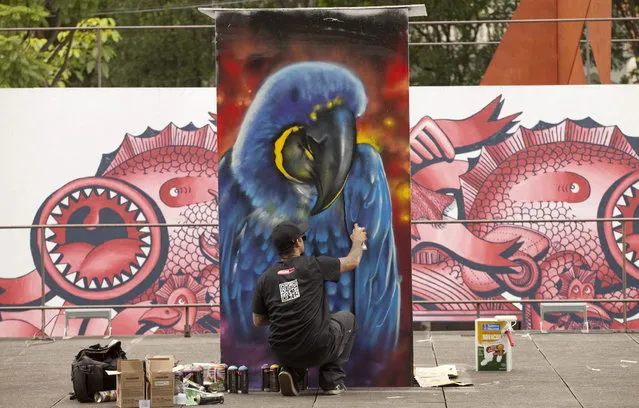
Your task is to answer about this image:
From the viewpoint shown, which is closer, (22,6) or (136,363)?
(136,363)

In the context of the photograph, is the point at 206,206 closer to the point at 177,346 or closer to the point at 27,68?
the point at 27,68

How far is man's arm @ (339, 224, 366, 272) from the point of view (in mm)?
9477

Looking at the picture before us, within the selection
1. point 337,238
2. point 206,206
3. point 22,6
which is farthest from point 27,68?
point 337,238

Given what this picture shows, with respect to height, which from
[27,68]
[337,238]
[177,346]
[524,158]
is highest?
[27,68]

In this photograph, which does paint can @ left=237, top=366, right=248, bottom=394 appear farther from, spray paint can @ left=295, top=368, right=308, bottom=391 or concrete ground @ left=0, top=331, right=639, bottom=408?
spray paint can @ left=295, top=368, right=308, bottom=391

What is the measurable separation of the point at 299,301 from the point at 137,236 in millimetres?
8969

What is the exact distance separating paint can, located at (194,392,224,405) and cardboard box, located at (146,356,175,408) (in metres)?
0.21

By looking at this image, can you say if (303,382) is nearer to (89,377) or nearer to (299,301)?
(299,301)

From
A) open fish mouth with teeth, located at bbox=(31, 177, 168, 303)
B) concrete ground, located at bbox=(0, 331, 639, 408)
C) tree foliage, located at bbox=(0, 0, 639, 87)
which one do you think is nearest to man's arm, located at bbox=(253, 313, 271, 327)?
concrete ground, located at bbox=(0, 331, 639, 408)

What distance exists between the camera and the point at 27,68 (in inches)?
760

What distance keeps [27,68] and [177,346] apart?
26.8ft

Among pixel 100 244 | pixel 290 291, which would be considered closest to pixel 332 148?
pixel 290 291

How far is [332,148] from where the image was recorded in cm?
985

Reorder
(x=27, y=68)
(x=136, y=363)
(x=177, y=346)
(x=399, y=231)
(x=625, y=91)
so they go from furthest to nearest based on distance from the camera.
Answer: (x=27, y=68), (x=625, y=91), (x=177, y=346), (x=399, y=231), (x=136, y=363)
